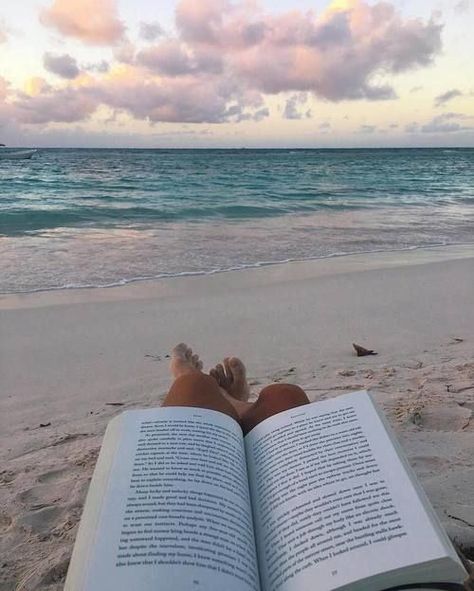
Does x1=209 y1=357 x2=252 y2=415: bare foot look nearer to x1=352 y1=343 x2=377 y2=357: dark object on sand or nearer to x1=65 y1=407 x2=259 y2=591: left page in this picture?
x1=65 y1=407 x2=259 y2=591: left page

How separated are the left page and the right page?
1.6 inches

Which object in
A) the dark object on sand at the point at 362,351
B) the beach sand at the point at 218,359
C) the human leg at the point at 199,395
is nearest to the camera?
the human leg at the point at 199,395

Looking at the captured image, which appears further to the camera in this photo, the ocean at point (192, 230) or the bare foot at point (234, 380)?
the ocean at point (192, 230)

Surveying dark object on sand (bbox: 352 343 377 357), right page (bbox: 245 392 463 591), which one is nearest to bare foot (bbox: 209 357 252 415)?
right page (bbox: 245 392 463 591)

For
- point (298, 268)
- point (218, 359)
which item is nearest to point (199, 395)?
point (218, 359)

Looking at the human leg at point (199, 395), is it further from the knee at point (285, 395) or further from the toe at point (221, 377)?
the toe at point (221, 377)

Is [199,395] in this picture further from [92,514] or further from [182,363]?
[182,363]

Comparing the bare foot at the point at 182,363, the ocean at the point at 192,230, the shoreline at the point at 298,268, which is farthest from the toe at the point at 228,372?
the ocean at the point at 192,230

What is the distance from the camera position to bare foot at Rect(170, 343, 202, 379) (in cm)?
227

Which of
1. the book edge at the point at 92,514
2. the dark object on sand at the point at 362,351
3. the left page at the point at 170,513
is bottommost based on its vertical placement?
the dark object on sand at the point at 362,351

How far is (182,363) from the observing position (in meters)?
2.32

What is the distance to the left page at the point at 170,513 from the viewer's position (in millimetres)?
905

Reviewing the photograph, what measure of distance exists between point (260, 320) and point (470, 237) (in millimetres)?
4886

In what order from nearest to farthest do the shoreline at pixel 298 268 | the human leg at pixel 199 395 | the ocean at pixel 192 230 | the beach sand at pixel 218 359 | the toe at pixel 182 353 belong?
the human leg at pixel 199 395 → the beach sand at pixel 218 359 → the toe at pixel 182 353 → the shoreline at pixel 298 268 → the ocean at pixel 192 230
